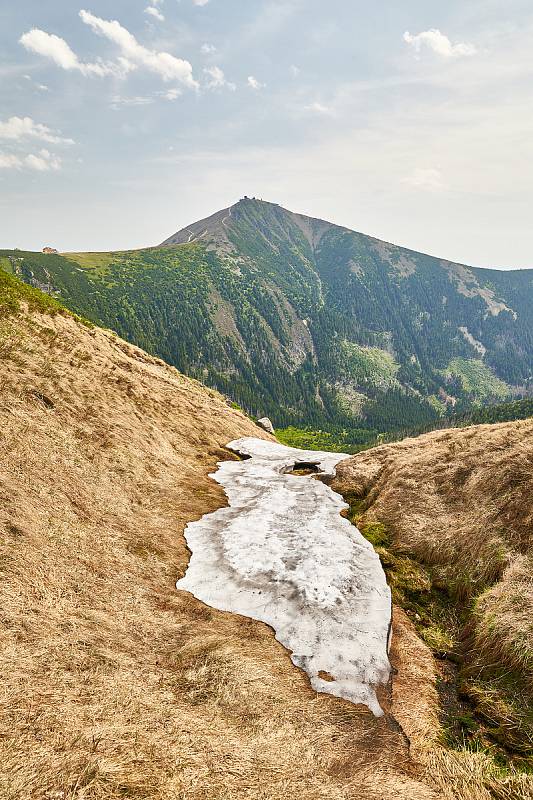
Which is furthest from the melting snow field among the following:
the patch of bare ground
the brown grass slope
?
the patch of bare ground

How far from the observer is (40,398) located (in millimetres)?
26719

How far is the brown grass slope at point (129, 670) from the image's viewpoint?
29.7 feet

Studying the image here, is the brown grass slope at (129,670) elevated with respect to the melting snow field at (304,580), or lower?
elevated

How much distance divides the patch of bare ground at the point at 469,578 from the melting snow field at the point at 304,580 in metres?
1.45

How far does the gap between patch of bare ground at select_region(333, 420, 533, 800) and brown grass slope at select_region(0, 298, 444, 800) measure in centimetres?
116

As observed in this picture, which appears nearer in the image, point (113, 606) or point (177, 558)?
point (113, 606)

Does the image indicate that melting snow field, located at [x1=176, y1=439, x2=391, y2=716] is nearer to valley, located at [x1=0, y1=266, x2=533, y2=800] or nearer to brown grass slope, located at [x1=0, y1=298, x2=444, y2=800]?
valley, located at [x1=0, y1=266, x2=533, y2=800]

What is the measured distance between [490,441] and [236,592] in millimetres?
20275

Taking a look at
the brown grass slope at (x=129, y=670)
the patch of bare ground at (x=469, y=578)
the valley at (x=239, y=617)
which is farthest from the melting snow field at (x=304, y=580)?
the patch of bare ground at (x=469, y=578)

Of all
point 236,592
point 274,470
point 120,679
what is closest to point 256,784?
point 120,679

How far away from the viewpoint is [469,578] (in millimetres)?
19531

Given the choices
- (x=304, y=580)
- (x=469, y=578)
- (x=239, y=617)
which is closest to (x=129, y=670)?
(x=239, y=617)

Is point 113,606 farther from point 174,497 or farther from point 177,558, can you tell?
point 174,497

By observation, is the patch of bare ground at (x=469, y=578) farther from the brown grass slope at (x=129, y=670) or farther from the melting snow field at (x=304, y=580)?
the melting snow field at (x=304, y=580)
